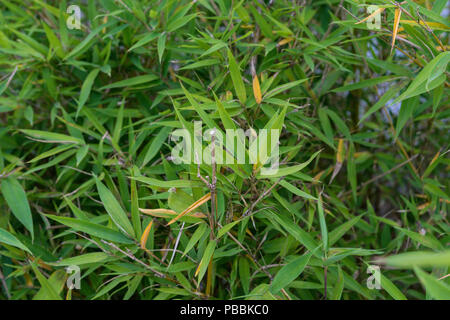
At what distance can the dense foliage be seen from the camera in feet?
2.84

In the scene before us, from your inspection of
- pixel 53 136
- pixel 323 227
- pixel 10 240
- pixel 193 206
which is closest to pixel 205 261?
pixel 193 206

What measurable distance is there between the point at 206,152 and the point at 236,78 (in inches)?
8.0

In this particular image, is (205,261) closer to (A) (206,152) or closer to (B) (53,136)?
(A) (206,152)

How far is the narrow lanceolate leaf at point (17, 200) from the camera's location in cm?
100

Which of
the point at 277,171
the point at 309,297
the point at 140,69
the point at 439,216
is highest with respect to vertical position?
the point at 140,69

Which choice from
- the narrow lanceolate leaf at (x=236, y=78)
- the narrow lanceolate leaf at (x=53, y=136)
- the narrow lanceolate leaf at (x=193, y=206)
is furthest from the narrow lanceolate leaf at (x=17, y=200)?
the narrow lanceolate leaf at (x=236, y=78)

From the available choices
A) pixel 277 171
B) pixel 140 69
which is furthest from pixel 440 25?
pixel 140 69

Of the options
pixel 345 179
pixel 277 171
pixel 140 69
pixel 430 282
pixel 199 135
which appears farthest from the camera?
pixel 345 179

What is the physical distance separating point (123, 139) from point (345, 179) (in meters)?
0.68

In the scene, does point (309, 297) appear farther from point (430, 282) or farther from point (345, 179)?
point (430, 282)

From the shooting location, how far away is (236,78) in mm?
905

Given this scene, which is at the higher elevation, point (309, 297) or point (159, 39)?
point (159, 39)

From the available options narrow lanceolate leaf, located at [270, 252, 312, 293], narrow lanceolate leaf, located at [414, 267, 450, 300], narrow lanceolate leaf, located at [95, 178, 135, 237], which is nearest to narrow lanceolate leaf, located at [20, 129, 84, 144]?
narrow lanceolate leaf, located at [95, 178, 135, 237]

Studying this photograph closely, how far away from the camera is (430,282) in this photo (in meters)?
0.54
